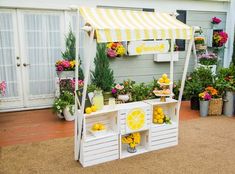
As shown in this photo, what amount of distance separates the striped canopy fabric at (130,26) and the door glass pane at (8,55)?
2.94 metres

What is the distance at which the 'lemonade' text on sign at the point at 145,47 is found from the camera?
347 centimetres

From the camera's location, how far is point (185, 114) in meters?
6.03

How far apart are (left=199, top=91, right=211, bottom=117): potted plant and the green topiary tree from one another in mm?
2070

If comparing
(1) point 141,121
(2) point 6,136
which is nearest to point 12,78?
(2) point 6,136

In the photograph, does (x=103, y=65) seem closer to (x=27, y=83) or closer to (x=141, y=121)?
(x=27, y=83)

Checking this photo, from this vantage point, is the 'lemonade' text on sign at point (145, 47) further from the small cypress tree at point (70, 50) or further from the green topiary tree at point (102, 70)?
the small cypress tree at point (70, 50)

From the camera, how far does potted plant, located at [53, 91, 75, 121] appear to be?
17.6 ft

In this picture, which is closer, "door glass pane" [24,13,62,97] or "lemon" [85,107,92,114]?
"lemon" [85,107,92,114]

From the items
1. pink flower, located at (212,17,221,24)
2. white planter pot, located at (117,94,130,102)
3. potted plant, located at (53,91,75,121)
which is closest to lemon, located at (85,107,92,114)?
potted plant, located at (53,91,75,121)

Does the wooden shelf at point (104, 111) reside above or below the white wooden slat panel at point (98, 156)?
above

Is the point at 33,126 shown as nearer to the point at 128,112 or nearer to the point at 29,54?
the point at 29,54

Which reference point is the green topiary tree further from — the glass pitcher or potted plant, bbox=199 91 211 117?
the glass pitcher

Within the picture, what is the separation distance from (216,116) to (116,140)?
2976 millimetres

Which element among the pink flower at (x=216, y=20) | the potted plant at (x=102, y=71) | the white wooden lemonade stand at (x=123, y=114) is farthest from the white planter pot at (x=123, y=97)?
the pink flower at (x=216, y=20)
